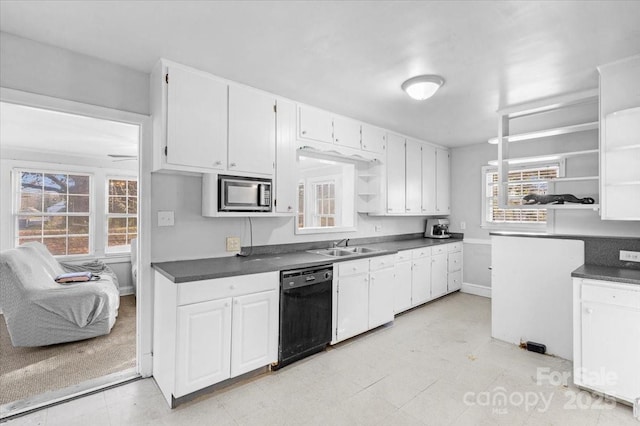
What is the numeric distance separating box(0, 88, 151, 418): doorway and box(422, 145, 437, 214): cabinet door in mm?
3893

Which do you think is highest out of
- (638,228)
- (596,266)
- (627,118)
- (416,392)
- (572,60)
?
(572,60)

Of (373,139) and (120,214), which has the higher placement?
(373,139)

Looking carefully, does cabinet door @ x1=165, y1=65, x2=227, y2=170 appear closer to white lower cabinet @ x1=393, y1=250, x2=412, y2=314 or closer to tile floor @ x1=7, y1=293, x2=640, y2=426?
tile floor @ x1=7, y1=293, x2=640, y2=426

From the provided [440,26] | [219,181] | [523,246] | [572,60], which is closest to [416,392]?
[523,246]

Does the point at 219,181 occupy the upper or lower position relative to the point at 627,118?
lower

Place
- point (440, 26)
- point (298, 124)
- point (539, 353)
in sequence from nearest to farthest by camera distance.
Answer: point (440, 26), point (539, 353), point (298, 124)

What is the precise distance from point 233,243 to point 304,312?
37.7 inches

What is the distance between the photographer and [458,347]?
10.3 ft

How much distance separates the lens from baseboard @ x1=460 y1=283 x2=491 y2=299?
196 inches

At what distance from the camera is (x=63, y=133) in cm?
405

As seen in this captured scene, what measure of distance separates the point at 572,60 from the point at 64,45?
147 inches

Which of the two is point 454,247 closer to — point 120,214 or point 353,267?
→ point 353,267

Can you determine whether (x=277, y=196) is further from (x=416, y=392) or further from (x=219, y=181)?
(x=416, y=392)

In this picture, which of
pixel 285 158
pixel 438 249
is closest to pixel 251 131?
pixel 285 158
